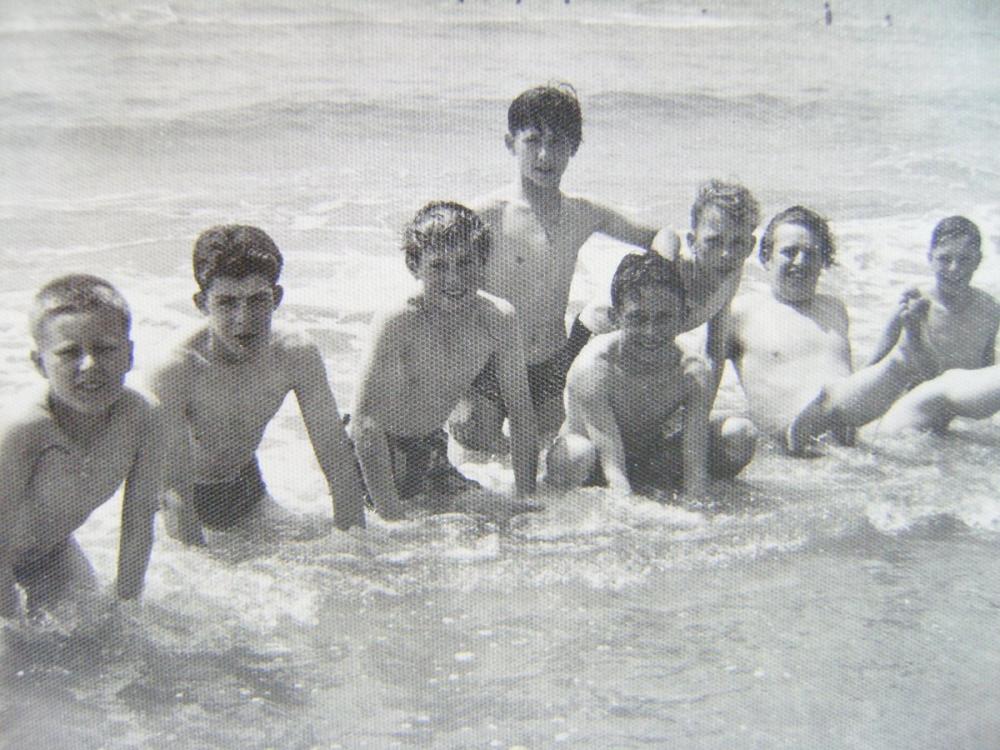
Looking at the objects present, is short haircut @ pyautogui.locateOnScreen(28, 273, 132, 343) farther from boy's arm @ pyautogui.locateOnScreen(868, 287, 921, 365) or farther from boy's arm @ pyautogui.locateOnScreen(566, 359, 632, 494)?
boy's arm @ pyautogui.locateOnScreen(868, 287, 921, 365)

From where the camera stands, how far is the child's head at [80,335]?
2318 mm

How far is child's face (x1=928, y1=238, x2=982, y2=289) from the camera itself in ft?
13.7

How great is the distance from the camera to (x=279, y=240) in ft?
23.9

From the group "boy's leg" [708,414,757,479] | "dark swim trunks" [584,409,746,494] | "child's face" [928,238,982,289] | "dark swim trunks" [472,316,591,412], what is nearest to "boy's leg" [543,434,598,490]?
"dark swim trunks" [584,409,746,494]

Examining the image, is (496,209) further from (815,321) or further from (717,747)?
(717,747)

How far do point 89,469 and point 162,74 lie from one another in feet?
28.5

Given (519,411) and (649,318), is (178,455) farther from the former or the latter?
(649,318)

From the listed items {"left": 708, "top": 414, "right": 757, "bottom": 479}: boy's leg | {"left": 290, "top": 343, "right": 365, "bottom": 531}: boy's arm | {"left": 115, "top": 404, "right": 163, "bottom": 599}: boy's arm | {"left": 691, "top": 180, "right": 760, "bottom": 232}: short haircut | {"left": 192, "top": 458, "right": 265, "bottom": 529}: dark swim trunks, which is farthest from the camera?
{"left": 691, "top": 180, "right": 760, "bottom": 232}: short haircut

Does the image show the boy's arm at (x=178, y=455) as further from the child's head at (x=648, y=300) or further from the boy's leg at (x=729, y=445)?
the boy's leg at (x=729, y=445)

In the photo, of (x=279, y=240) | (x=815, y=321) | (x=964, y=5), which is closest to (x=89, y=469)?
(x=815, y=321)

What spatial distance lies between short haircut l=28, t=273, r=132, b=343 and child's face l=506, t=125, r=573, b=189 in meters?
1.93

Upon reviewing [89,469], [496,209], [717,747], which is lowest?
[717,747]

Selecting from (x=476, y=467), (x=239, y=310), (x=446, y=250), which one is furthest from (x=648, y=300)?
(x=239, y=310)

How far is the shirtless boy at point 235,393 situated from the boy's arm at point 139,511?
0.31 metres
